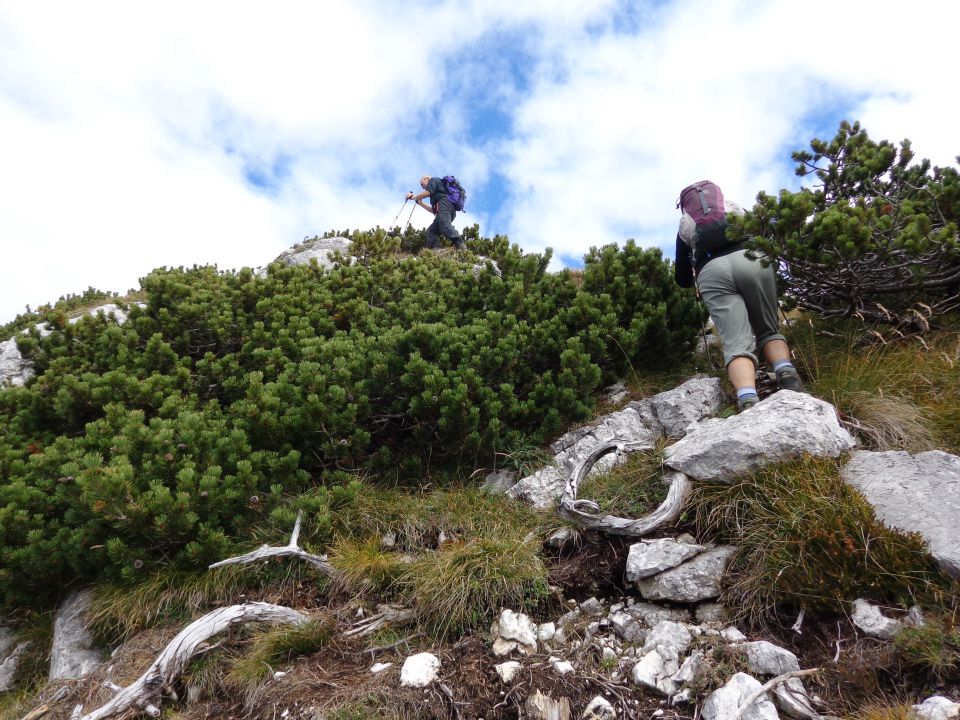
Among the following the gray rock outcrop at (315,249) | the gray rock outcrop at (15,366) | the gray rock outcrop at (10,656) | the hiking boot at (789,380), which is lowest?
the gray rock outcrop at (10,656)

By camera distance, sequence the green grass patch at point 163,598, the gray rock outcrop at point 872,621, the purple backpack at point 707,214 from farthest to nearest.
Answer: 1. the purple backpack at point 707,214
2. the green grass patch at point 163,598
3. the gray rock outcrop at point 872,621

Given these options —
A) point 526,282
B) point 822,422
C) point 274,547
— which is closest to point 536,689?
point 274,547

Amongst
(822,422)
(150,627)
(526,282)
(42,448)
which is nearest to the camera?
(822,422)

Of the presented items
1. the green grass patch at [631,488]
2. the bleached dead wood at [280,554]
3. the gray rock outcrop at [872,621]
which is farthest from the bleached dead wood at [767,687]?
the bleached dead wood at [280,554]

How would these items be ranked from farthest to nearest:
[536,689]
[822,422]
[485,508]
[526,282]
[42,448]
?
1. [526,282]
2. [42,448]
3. [485,508]
4. [822,422]
5. [536,689]

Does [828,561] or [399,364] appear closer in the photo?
[828,561]

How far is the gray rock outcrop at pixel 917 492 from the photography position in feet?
10.0

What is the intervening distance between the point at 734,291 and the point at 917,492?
234 cm

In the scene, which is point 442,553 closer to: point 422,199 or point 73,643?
point 73,643

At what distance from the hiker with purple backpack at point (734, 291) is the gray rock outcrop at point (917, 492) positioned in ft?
3.60

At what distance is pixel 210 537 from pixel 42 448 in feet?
8.17

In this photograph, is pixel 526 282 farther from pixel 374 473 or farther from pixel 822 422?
pixel 822 422

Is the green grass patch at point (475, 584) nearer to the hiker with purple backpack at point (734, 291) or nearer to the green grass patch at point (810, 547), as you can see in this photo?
the green grass patch at point (810, 547)

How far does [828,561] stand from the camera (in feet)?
10.5
